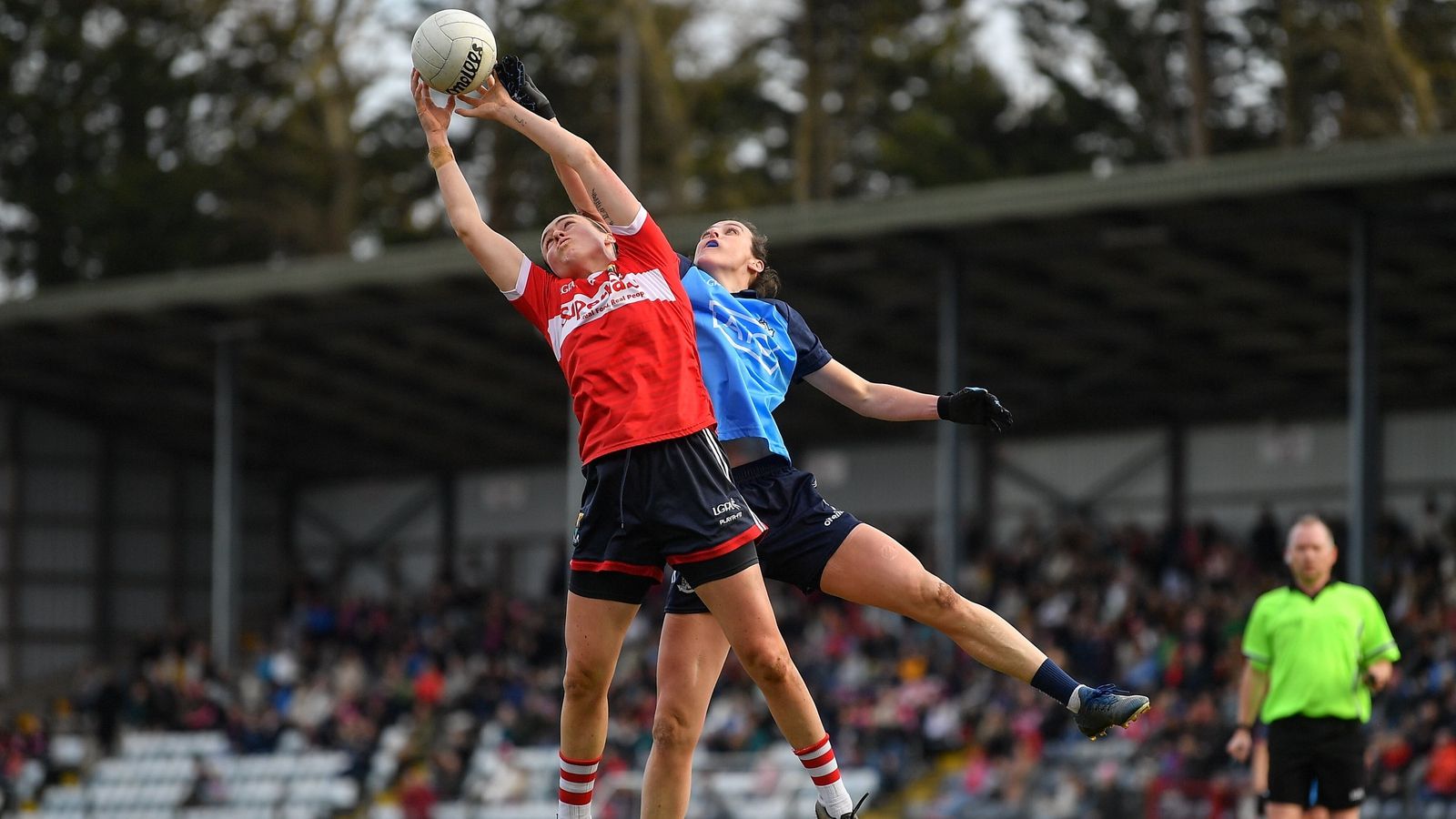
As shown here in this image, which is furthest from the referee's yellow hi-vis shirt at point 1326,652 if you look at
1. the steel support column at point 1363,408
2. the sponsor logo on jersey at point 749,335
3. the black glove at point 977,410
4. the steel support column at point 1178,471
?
the steel support column at point 1178,471

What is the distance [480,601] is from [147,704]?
660cm

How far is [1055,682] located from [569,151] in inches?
102

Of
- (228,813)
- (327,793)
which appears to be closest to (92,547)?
(228,813)

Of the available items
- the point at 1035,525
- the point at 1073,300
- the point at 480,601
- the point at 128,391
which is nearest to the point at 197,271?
the point at 128,391

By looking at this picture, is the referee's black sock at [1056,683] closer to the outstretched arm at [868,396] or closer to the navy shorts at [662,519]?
the outstretched arm at [868,396]

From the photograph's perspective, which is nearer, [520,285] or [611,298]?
[611,298]

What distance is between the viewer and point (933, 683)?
20.7m

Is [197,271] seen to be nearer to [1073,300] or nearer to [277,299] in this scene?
[277,299]

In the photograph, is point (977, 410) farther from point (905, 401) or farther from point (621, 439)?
point (621, 439)

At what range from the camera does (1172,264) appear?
22.6 metres

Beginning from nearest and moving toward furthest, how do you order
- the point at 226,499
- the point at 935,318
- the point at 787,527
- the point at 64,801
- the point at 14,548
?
the point at 787,527
the point at 935,318
the point at 64,801
the point at 226,499
the point at 14,548

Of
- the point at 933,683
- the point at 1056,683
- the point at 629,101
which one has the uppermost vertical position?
the point at 629,101

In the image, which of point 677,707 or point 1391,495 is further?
point 1391,495

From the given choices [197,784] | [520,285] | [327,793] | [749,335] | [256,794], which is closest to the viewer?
[520,285]
